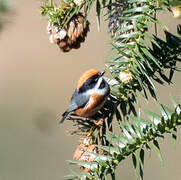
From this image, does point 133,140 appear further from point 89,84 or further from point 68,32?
point 89,84

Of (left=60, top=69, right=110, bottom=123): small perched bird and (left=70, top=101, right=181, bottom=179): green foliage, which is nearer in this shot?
(left=70, top=101, right=181, bottom=179): green foliage

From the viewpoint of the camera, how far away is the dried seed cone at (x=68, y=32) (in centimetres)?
170

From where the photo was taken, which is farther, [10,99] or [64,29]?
[10,99]

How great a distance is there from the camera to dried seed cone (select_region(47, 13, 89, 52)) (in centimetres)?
170

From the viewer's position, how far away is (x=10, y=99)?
7949 millimetres

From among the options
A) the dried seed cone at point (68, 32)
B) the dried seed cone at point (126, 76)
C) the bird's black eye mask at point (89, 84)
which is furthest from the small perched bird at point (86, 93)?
the dried seed cone at point (126, 76)

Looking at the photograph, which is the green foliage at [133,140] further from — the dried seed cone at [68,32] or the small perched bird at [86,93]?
the small perched bird at [86,93]

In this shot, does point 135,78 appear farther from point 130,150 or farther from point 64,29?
point 64,29

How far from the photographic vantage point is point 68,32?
1706mm

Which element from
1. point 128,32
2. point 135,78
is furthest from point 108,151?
point 128,32

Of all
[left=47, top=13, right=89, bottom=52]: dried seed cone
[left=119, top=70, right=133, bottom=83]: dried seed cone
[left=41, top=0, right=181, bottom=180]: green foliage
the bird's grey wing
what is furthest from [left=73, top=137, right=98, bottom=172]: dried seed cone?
the bird's grey wing

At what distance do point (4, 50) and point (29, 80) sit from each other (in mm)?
825


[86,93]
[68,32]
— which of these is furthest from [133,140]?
[86,93]

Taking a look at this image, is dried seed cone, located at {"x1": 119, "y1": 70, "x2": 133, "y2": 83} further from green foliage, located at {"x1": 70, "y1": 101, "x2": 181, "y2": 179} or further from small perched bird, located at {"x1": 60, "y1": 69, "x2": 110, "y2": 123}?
small perched bird, located at {"x1": 60, "y1": 69, "x2": 110, "y2": 123}
